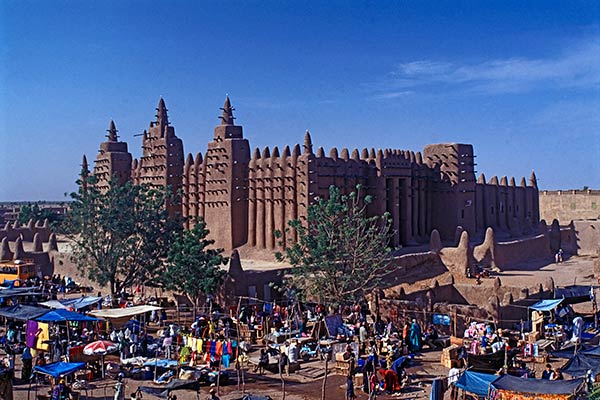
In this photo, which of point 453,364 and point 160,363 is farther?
point 453,364

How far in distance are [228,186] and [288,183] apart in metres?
4.00

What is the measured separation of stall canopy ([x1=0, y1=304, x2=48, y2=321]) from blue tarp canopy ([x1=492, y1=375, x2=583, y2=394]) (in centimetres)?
1431

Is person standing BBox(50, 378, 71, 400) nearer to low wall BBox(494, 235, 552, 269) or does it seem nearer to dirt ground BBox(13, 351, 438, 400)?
dirt ground BBox(13, 351, 438, 400)

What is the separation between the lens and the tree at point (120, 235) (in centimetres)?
3108

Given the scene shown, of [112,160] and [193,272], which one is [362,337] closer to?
[193,272]

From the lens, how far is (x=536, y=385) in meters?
13.6

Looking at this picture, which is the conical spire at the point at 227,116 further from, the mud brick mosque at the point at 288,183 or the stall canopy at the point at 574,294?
the stall canopy at the point at 574,294

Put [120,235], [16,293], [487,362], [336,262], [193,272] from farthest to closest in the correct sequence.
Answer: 1. [120,235]
2. [193,272]
3. [336,262]
4. [16,293]
5. [487,362]

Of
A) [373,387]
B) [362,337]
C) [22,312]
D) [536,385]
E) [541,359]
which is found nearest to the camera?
[536,385]

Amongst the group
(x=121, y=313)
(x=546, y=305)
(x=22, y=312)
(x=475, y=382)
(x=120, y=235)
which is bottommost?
(x=475, y=382)

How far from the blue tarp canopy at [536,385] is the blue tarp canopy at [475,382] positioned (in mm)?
816

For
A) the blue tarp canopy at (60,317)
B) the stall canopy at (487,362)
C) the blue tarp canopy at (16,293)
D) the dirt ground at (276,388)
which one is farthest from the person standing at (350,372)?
the blue tarp canopy at (16,293)

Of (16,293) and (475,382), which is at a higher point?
(16,293)

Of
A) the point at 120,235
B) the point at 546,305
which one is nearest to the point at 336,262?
the point at 546,305
